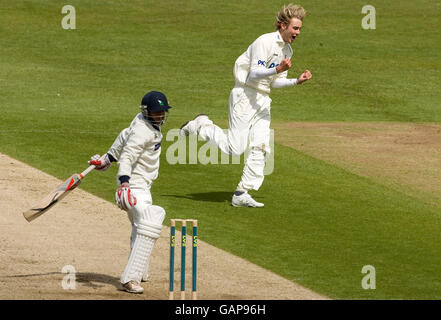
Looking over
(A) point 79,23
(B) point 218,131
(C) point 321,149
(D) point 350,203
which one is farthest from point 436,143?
(A) point 79,23

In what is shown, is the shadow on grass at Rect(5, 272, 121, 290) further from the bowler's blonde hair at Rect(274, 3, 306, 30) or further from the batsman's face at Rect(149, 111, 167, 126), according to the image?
the bowler's blonde hair at Rect(274, 3, 306, 30)

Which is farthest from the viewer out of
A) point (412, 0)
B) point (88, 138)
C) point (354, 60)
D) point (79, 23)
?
point (412, 0)

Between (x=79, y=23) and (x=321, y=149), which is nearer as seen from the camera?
(x=321, y=149)

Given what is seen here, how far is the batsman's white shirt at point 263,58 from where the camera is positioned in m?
13.5

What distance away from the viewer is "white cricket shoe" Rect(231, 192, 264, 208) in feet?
45.2

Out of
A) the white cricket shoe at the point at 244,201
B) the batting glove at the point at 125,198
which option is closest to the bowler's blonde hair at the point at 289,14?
the white cricket shoe at the point at 244,201

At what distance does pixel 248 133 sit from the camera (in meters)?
13.9

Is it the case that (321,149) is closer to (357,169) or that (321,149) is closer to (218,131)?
(357,169)

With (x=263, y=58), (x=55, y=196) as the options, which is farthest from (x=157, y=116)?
(x=263, y=58)

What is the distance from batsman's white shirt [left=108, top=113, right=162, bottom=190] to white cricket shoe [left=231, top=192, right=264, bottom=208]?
11.4 ft

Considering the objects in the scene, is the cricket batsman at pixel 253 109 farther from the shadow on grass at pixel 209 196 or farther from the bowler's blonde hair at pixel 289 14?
Answer: the shadow on grass at pixel 209 196

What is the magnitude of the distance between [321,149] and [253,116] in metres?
4.40

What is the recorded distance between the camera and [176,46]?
27.9 m
